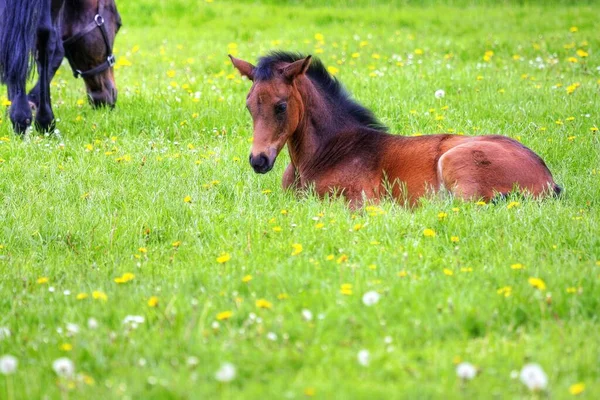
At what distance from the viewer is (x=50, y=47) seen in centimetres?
845

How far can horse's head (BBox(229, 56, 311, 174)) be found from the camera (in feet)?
20.8

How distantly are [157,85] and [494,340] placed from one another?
7.70 m

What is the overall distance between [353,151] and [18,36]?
11.8 ft

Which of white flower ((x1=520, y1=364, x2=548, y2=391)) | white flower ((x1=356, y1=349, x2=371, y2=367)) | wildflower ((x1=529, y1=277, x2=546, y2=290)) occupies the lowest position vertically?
white flower ((x1=356, y1=349, x2=371, y2=367))

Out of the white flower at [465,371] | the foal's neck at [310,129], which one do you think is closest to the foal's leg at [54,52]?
the foal's neck at [310,129]

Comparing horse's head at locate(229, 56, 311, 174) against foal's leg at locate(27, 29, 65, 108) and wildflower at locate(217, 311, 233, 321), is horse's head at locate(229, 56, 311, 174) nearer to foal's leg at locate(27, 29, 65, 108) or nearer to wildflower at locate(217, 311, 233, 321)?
wildflower at locate(217, 311, 233, 321)

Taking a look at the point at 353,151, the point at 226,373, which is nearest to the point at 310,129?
the point at 353,151

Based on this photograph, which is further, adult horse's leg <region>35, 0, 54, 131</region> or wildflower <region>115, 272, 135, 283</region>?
adult horse's leg <region>35, 0, 54, 131</region>

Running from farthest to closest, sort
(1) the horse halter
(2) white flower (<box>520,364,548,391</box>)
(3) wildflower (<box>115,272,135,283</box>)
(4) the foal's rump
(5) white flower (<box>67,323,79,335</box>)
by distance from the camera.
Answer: (1) the horse halter
(4) the foal's rump
(3) wildflower (<box>115,272,135,283</box>)
(5) white flower (<box>67,323,79,335</box>)
(2) white flower (<box>520,364,548,391</box>)

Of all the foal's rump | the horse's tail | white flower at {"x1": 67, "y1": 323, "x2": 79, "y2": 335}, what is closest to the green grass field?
white flower at {"x1": 67, "y1": 323, "x2": 79, "y2": 335}

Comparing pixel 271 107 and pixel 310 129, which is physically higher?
pixel 271 107

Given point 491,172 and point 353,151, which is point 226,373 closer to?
point 491,172

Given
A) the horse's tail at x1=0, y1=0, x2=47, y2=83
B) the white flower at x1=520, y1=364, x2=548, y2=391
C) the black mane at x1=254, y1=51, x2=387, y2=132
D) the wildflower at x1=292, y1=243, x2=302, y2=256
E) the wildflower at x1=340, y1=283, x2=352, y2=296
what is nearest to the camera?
the white flower at x1=520, y1=364, x2=548, y2=391

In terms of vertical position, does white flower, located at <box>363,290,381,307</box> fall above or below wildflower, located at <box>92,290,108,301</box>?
above
